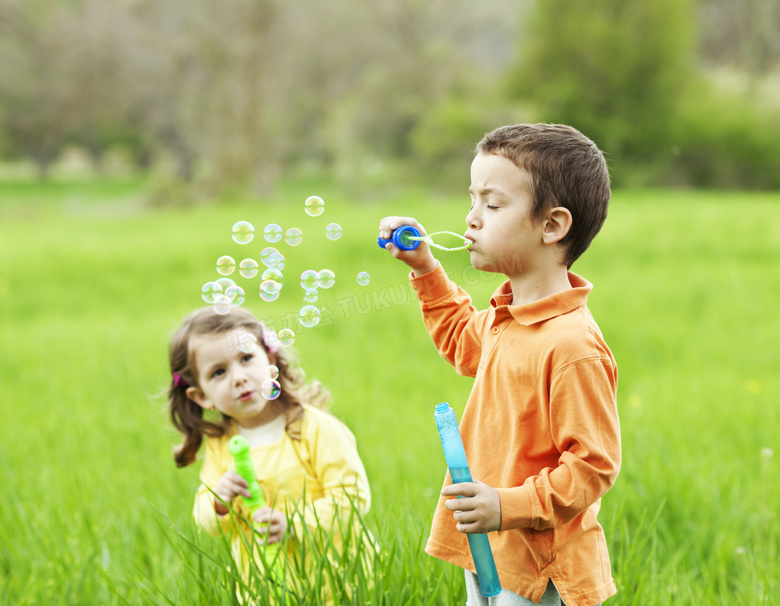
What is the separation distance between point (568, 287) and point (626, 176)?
15815mm

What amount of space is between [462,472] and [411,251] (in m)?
0.58

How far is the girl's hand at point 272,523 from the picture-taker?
2.17 meters

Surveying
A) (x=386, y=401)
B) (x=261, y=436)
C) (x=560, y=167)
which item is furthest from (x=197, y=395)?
(x=386, y=401)

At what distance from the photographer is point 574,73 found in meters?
22.9

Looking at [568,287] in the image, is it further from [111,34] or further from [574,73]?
[111,34]

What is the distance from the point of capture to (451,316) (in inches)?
80.9

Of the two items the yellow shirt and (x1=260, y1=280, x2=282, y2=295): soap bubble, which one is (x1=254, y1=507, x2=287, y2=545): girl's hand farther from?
(x1=260, y1=280, x2=282, y2=295): soap bubble

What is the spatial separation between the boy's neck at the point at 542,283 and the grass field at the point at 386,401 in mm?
858

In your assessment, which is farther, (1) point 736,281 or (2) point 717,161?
(2) point 717,161

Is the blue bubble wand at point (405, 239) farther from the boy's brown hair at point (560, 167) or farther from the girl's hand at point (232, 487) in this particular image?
the girl's hand at point (232, 487)

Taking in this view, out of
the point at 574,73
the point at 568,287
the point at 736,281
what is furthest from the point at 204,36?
the point at 568,287

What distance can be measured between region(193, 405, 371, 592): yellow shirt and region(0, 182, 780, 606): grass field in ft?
0.43

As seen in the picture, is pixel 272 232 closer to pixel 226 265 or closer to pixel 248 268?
pixel 248 268

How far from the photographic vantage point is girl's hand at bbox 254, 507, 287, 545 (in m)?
2.17
